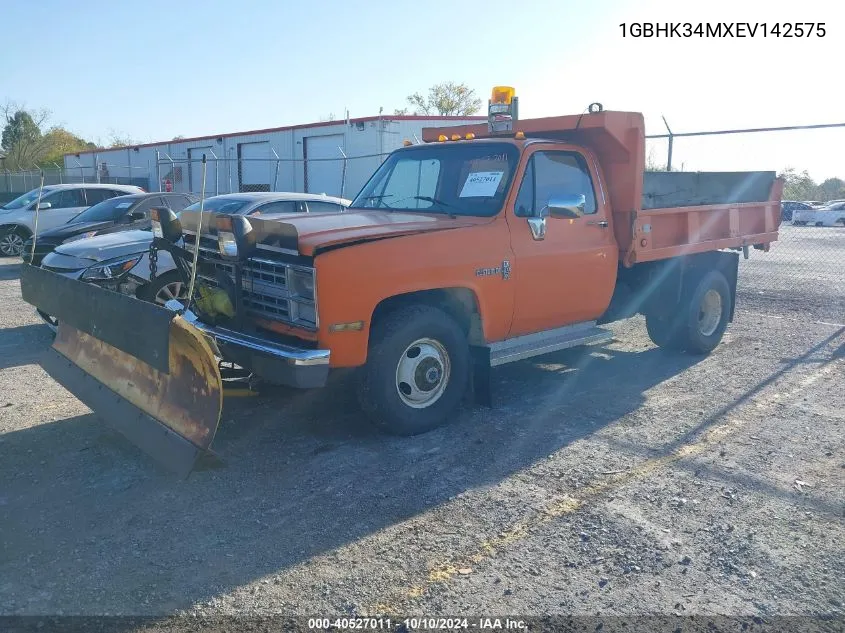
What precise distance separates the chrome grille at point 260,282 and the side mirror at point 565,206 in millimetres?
2098

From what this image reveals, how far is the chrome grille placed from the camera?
4.94m

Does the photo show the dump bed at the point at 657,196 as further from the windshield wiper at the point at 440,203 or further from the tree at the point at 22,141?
the tree at the point at 22,141

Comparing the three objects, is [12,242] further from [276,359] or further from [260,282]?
[276,359]

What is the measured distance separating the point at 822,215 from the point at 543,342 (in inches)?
1450

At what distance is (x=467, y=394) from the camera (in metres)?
6.34

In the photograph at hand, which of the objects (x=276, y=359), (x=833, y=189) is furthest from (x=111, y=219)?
(x=833, y=189)

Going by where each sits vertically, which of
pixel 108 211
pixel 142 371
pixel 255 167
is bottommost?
pixel 142 371

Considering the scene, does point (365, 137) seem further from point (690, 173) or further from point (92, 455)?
point (92, 455)

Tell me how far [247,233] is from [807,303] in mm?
9276

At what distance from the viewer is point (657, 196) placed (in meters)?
7.93

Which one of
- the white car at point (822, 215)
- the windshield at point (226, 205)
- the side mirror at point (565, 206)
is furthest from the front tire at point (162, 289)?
the white car at point (822, 215)

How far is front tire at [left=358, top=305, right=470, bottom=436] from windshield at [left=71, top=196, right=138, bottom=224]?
27.6 feet

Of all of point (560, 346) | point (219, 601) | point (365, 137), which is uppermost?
point (365, 137)

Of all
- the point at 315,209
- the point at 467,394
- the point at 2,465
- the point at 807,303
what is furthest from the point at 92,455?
the point at 807,303
